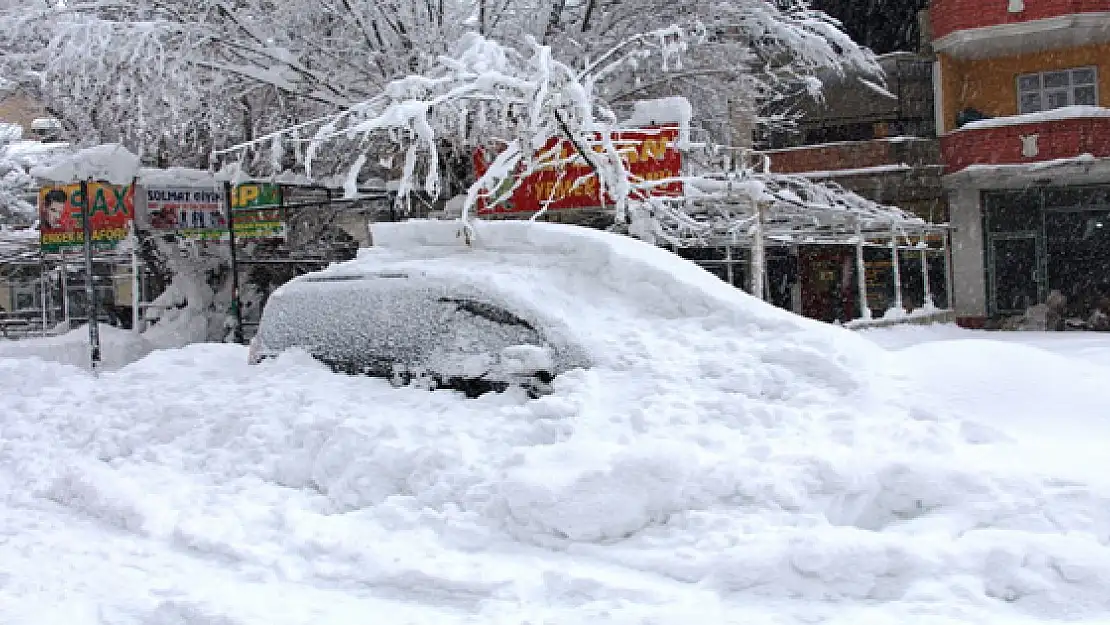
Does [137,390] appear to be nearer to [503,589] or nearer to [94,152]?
[503,589]

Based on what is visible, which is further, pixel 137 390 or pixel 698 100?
pixel 698 100

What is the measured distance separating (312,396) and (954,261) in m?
17.7

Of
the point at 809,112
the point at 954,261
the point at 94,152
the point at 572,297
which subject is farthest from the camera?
the point at 809,112

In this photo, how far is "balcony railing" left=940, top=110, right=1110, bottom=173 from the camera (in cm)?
1884

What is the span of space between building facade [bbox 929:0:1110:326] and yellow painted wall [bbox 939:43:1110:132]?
0.02 m

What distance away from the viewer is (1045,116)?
19.2m

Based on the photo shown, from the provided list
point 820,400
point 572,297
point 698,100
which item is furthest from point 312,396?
point 698,100

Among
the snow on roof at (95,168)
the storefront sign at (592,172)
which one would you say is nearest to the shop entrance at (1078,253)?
the storefront sign at (592,172)

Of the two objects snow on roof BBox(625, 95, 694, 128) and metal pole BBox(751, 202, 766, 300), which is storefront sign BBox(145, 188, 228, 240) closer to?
snow on roof BBox(625, 95, 694, 128)

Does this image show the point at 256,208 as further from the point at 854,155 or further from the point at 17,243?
the point at 854,155

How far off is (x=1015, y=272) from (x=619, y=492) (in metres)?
18.7

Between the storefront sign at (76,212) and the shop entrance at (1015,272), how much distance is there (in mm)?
16685

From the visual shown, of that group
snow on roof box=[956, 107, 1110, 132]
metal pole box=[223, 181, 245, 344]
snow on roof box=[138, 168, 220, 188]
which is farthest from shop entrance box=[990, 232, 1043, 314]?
snow on roof box=[138, 168, 220, 188]

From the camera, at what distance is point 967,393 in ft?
18.6
